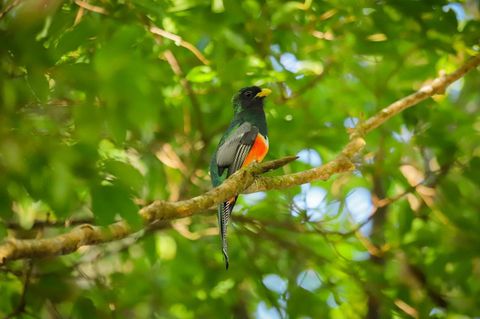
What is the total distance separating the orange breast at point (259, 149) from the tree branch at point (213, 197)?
2.38 feet

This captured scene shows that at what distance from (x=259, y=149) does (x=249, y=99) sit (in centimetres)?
67

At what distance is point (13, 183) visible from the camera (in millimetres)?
2965

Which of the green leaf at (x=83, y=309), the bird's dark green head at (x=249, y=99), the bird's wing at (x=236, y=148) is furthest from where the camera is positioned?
the bird's dark green head at (x=249, y=99)

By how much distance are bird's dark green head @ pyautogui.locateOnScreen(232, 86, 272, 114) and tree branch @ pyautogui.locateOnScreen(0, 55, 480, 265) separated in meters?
1.08

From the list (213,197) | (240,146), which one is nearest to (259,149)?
(240,146)

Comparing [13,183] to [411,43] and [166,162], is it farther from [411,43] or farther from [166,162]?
[411,43]

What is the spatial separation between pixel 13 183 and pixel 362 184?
4.41 meters

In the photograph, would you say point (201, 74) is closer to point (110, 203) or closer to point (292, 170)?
point (292, 170)

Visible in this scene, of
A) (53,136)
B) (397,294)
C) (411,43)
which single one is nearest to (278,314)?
(397,294)

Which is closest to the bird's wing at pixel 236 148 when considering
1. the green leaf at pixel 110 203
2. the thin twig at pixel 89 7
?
the thin twig at pixel 89 7

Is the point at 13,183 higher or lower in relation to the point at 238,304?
higher

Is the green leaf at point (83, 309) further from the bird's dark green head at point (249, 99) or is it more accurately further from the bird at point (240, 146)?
the bird's dark green head at point (249, 99)

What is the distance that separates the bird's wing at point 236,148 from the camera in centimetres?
521

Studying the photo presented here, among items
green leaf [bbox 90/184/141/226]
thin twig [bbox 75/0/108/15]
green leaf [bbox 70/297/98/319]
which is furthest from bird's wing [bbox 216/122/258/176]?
green leaf [bbox 90/184/141/226]
